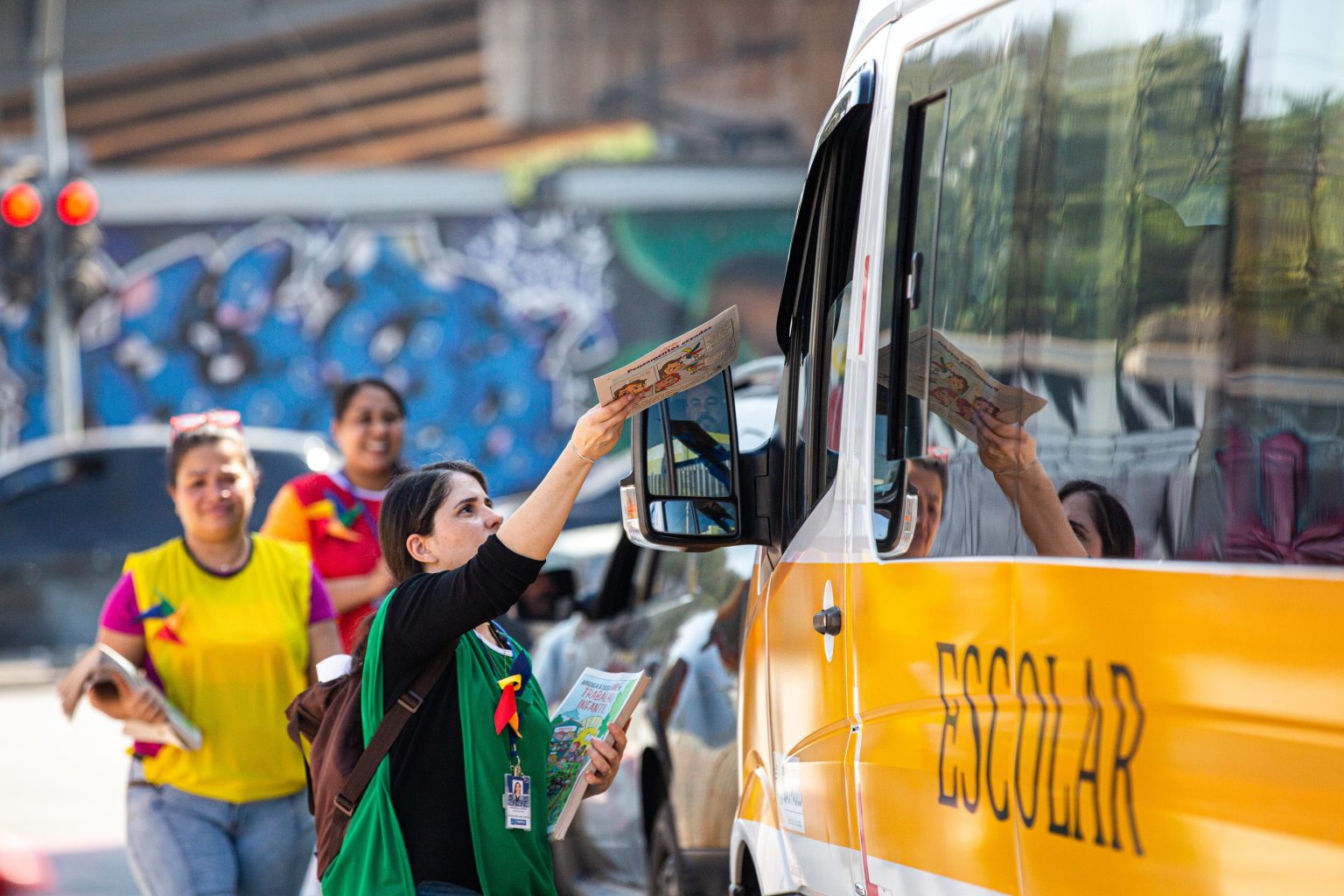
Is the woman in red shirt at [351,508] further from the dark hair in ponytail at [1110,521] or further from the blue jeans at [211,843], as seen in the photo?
the dark hair in ponytail at [1110,521]

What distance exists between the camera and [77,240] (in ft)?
56.3

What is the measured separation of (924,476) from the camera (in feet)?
9.69

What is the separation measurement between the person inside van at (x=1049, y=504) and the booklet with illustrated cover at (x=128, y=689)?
8.85 feet

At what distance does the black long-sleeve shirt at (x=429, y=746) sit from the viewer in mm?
3412

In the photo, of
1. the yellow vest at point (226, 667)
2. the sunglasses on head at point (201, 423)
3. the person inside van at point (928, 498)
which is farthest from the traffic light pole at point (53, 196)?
the person inside van at point (928, 498)

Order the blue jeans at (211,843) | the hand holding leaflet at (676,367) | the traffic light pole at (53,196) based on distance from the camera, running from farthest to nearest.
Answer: the traffic light pole at (53,196), the blue jeans at (211,843), the hand holding leaflet at (676,367)

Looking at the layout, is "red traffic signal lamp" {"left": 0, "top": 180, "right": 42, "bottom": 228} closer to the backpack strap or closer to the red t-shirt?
the red t-shirt

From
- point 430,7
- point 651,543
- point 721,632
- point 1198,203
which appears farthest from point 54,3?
point 1198,203

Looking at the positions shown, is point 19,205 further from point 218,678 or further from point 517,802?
point 517,802

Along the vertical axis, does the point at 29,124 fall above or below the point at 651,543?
above

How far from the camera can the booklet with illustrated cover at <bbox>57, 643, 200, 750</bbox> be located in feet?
14.9


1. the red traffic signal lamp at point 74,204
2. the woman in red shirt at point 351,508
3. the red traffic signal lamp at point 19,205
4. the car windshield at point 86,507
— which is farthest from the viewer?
the red traffic signal lamp at point 74,204

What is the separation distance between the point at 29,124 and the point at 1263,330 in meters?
27.3

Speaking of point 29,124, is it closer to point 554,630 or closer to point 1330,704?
point 554,630
